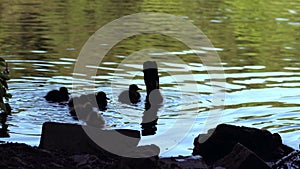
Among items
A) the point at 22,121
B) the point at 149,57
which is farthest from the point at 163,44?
the point at 22,121

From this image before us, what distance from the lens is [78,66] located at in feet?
58.6

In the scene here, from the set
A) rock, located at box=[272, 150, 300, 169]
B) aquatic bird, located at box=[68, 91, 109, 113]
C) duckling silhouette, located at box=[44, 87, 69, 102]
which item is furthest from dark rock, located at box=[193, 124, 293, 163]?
duckling silhouette, located at box=[44, 87, 69, 102]

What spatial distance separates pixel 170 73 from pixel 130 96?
11.4ft

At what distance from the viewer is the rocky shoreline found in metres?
7.44

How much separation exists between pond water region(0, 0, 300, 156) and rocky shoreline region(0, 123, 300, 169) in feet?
3.94

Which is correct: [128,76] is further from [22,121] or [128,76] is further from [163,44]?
[163,44]

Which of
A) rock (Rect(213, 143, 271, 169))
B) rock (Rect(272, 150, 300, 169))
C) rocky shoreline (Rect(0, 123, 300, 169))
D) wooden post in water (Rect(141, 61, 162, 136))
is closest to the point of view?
rocky shoreline (Rect(0, 123, 300, 169))

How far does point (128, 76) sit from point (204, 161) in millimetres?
8142

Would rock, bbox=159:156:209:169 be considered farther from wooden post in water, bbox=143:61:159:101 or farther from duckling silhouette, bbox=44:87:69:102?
wooden post in water, bbox=143:61:159:101

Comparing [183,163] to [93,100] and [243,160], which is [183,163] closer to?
[243,160]

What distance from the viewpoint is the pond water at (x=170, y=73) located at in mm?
12211

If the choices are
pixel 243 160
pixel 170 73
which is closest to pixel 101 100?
pixel 170 73

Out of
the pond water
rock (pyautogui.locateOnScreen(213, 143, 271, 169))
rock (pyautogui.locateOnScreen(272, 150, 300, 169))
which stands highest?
rock (pyautogui.locateOnScreen(213, 143, 271, 169))

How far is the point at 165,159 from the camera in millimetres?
8539
